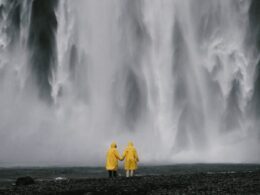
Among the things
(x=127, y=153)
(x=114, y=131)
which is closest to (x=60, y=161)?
(x=114, y=131)

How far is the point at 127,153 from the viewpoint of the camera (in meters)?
A: 32.2

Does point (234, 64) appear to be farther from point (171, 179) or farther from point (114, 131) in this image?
point (171, 179)

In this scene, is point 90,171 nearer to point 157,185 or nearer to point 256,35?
point 157,185

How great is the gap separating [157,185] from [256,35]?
101 ft

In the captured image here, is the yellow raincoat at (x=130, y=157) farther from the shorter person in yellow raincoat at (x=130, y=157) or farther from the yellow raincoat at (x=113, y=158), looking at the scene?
the yellow raincoat at (x=113, y=158)

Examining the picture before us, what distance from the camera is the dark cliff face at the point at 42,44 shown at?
66.7 meters

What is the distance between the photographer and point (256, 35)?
56.2 meters

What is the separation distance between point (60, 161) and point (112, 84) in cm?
1186

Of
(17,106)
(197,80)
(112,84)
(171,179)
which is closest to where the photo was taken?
(171,179)

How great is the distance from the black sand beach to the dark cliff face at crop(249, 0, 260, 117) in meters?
23.4

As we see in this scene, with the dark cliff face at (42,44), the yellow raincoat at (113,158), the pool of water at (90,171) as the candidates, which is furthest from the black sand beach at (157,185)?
the dark cliff face at (42,44)

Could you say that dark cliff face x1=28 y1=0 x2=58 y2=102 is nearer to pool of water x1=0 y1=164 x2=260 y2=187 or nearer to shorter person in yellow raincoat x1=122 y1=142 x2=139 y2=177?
pool of water x1=0 y1=164 x2=260 y2=187

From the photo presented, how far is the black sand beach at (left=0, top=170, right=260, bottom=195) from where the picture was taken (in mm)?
26359

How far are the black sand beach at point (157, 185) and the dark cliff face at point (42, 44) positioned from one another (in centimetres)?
3594
